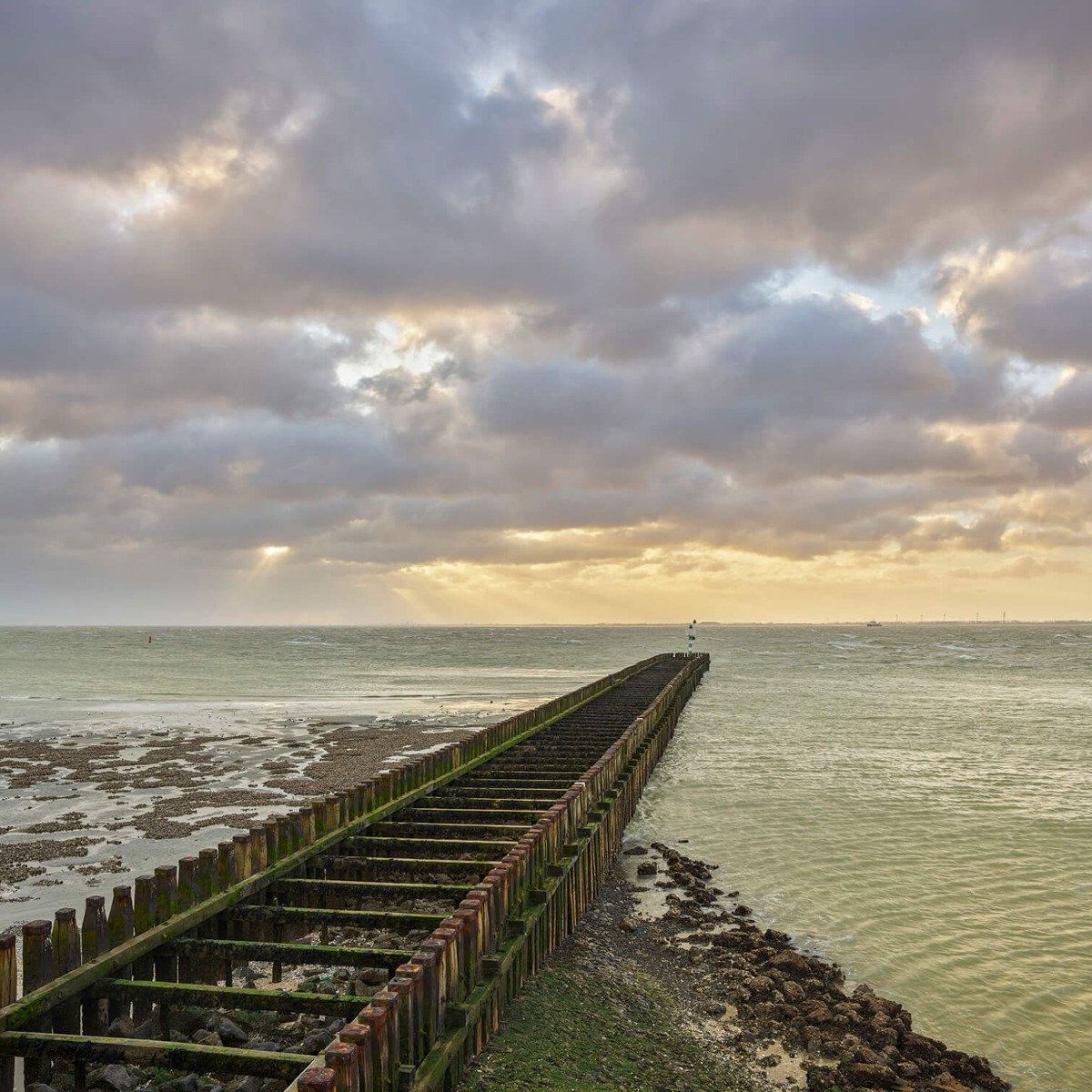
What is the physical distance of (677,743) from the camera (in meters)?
27.0

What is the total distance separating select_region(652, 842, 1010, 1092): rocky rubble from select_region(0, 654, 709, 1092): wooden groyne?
1.65 meters

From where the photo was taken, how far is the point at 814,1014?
7691 mm

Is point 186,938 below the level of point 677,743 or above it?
above

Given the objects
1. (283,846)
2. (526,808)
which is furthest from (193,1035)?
(526,808)

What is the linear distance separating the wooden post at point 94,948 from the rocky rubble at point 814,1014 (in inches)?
203

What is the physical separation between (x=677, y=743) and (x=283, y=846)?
64.2 ft

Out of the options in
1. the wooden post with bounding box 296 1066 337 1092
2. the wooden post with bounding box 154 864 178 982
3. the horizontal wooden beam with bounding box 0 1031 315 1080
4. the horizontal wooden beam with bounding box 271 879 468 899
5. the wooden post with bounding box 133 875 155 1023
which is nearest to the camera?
the wooden post with bounding box 296 1066 337 1092

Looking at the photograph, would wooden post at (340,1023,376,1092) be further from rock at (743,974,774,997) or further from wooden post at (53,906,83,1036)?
rock at (743,974,774,997)

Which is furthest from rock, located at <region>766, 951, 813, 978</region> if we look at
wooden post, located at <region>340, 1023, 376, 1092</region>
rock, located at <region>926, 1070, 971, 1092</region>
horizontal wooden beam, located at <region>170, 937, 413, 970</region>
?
wooden post, located at <region>340, 1023, 376, 1092</region>

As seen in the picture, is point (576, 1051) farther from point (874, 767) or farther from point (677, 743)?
point (677, 743)

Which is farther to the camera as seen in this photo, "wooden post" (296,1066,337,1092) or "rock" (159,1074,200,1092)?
"rock" (159,1074,200,1092)

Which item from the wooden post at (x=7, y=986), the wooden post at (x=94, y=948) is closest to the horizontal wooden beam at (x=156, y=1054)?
the wooden post at (x=7, y=986)

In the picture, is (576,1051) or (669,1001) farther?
(669,1001)

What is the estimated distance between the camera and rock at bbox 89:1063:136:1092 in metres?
5.54
